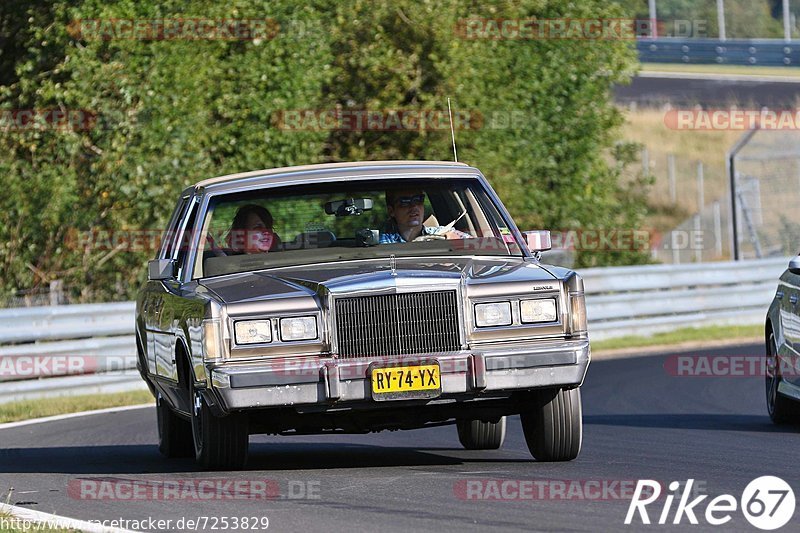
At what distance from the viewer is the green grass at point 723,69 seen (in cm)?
5653

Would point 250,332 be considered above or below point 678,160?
above

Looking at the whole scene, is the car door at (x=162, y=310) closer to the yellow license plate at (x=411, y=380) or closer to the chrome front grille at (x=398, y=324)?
the chrome front grille at (x=398, y=324)

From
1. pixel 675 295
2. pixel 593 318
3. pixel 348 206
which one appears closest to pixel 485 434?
pixel 348 206

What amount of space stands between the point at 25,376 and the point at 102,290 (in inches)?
236

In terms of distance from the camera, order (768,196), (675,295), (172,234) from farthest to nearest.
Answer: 1. (768,196)
2. (675,295)
3. (172,234)

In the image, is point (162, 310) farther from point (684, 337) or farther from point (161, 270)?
point (684, 337)

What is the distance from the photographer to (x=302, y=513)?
24.2 ft

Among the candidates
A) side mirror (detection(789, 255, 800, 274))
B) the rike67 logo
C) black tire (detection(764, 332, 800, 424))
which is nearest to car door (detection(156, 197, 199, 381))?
the rike67 logo

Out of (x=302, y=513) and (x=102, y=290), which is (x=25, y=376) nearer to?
(x=102, y=290)

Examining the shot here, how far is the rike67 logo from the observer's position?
266 inches

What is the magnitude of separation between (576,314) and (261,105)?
54.7 feet

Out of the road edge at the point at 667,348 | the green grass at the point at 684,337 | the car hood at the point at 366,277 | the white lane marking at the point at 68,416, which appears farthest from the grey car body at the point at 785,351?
the green grass at the point at 684,337

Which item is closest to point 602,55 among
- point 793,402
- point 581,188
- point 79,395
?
point 581,188

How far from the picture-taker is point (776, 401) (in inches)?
447
